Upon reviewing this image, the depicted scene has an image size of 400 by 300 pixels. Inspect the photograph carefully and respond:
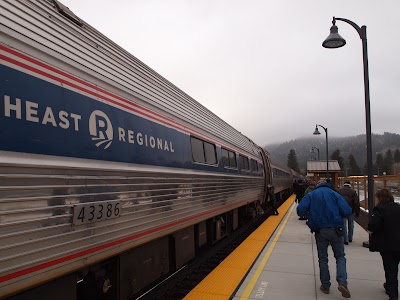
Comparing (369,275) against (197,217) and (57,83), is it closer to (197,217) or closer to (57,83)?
(197,217)

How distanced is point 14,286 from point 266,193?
46.5ft

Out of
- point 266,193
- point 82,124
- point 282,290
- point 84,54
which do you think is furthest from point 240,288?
point 266,193

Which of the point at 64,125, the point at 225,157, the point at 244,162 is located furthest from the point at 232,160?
the point at 64,125

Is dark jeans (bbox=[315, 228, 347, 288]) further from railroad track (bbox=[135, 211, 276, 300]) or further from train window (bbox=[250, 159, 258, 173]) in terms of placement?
train window (bbox=[250, 159, 258, 173])

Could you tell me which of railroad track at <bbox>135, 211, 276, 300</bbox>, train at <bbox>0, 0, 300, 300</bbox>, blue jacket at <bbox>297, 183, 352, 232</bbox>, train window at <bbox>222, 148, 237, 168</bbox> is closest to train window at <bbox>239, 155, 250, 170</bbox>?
train window at <bbox>222, 148, 237, 168</bbox>

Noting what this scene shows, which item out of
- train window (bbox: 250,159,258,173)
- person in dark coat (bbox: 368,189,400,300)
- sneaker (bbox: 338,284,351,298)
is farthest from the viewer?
train window (bbox: 250,159,258,173)

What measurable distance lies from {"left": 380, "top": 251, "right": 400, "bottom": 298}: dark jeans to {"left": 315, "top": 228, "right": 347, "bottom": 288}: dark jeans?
20.9 inches

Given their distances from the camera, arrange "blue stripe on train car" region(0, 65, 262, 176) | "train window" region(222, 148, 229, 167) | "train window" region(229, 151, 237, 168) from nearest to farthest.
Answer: "blue stripe on train car" region(0, 65, 262, 176) → "train window" region(222, 148, 229, 167) → "train window" region(229, 151, 237, 168)

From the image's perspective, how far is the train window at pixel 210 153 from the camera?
24.1 feet

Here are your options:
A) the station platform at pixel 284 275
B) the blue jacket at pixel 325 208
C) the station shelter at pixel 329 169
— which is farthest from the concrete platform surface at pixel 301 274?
the station shelter at pixel 329 169

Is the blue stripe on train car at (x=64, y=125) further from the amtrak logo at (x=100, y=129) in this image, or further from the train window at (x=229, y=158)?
the train window at (x=229, y=158)

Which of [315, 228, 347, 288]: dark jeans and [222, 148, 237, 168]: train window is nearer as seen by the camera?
[315, 228, 347, 288]: dark jeans

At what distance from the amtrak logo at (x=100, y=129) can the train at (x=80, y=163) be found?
0.4 inches

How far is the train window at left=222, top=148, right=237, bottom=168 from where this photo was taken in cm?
876
